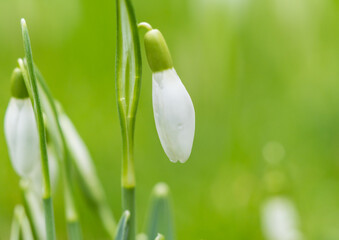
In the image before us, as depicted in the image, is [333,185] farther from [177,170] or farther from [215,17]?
[215,17]

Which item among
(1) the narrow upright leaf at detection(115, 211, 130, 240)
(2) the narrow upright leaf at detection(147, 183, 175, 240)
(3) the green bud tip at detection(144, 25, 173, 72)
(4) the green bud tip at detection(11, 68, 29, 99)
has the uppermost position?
(3) the green bud tip at detection(144, 25, 173, 72)

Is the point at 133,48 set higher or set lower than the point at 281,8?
lower

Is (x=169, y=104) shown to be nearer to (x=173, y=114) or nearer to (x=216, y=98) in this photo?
(x=173, y=114)

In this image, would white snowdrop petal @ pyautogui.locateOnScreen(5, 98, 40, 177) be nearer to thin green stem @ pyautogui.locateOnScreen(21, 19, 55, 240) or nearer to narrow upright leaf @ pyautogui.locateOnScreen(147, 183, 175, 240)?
thin green stem @ pyautogui.locateOnScreen(21, 19, 55, 240)

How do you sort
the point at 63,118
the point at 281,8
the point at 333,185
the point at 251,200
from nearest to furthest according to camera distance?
the point at 63,118 < the point at 251,200 < the point at 333,185 < the point at 281,8

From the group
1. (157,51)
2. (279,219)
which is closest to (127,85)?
(157,51)

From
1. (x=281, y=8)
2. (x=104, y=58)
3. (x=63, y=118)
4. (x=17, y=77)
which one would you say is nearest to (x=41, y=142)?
(x=17, y=77)

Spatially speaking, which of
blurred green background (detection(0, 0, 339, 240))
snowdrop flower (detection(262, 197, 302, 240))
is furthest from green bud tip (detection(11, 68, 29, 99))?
blurred green background (detection(0, 0, 339, 240))
